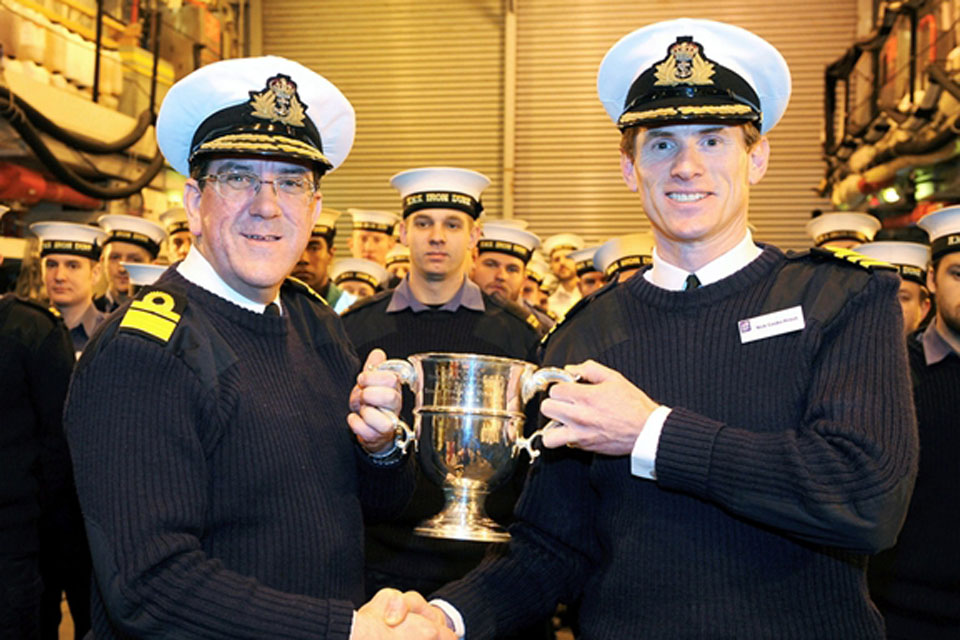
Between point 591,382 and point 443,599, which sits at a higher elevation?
point 591,382

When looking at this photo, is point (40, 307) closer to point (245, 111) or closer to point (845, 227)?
point (245, 111)

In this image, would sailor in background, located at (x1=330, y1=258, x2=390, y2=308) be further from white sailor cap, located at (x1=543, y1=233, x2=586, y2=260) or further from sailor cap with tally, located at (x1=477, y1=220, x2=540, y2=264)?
white sailor cap, located at (x1=543, y1=233, x2=586, y2=260)

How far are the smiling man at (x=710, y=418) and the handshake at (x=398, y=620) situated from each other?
0.09 m

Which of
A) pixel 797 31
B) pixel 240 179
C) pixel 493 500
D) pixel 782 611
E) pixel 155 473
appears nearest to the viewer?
pixel 155 473

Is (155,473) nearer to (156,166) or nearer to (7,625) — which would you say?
(7,625)

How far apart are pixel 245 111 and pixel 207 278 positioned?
1.10 feet

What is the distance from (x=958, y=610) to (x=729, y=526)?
158 centimetres

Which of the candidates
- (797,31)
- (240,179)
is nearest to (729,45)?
(240,179)

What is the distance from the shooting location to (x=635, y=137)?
2.01 m

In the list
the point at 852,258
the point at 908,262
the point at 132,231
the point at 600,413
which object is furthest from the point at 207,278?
the point at 132,231

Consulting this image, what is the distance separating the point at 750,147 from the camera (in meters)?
1.95

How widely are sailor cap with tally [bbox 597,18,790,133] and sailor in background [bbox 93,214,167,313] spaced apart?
16.4 feet

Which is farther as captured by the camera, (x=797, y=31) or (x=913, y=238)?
(x=797, y=31)

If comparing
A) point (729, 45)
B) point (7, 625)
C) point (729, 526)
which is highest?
point (729, 45)
